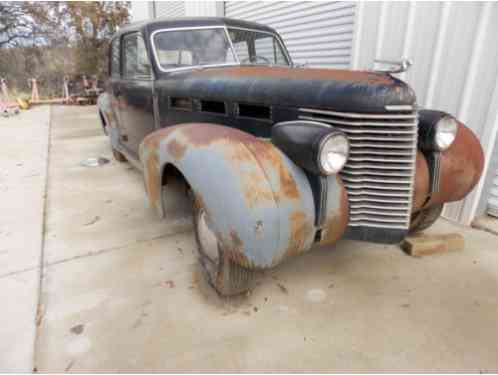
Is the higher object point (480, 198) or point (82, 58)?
point (82, 58)

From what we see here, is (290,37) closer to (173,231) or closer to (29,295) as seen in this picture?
(173,231)

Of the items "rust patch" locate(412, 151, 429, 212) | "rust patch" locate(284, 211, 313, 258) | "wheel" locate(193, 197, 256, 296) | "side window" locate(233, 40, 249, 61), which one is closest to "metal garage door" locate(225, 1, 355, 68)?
"side window" locate(233, 40, 249, 61)

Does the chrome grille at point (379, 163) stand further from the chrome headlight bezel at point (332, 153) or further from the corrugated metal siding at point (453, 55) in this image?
the corrugated metal siding at point (453, 55)

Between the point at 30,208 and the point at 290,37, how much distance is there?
4.35 metres

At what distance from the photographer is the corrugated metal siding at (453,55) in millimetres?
2762

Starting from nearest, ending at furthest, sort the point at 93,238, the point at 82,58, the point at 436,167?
→ the point at 436,167, the point at 93,238, the point at 82,58

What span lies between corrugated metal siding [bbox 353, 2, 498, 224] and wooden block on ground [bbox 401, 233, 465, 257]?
586 mm

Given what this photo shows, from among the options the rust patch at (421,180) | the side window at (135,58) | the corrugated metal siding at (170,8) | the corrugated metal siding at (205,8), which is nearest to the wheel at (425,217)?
the rust patch at (421,180)

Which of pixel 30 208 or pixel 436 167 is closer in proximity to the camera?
pixel 436 167

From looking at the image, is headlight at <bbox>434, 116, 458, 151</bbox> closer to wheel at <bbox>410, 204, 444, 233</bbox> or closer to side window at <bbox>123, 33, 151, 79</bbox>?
wheel at <bbox>410, 204, 444, 233</bbox>

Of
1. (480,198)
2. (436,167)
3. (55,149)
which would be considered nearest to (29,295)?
(436,167)

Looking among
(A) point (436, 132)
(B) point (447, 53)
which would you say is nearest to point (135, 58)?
(A) point (436, 132)

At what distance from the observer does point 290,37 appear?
17.2 feet

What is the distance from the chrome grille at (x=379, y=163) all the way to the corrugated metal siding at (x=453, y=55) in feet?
5.51
